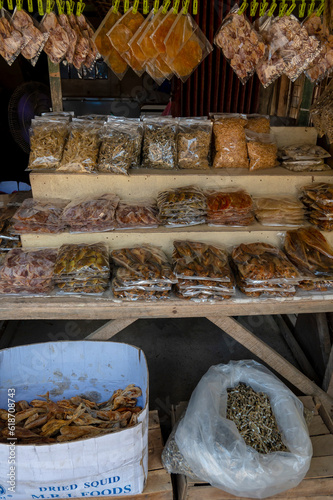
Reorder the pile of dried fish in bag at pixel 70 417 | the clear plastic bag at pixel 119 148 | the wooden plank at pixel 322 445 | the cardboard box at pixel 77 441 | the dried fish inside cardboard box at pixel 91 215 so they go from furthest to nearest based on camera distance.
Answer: the clear plastic bag at pixel 119 148
the dried fish inside cardboard box at pixel 91 215
the wooden plank at pixel 322 445
the pile of dried fish in bag at pixel 70 417
the cardboard box at pixel 77 441

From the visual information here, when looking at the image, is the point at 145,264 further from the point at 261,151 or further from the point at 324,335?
the point at 324,335

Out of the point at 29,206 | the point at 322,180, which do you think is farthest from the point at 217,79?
the point at 29,206

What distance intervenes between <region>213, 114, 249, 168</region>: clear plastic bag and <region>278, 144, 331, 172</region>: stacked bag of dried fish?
262 mm

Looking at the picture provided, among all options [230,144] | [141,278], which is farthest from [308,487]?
[230,144]

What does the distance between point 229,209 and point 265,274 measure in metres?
0.40

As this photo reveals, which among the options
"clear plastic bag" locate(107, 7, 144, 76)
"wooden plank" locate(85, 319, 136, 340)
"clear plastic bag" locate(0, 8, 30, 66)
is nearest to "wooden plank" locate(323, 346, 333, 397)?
"wooden plank" locate(85, 319, 136, 340)

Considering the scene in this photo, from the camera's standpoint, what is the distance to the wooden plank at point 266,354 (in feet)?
6.57

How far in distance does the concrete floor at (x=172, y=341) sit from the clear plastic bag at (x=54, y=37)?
1912 millimetres

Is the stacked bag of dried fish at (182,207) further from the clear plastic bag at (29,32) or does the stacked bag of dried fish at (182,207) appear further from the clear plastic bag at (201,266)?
the clear plastic bag at (29,32)

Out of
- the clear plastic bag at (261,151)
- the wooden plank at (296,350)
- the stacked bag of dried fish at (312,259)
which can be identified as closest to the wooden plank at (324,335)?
the wooden plank at (296,350)

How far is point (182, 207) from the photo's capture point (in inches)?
81.2

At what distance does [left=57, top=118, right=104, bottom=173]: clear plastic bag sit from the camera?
A: 2.12 metres

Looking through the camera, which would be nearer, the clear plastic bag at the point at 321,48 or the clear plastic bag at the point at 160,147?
the clear plastic bag at the point at 321,48

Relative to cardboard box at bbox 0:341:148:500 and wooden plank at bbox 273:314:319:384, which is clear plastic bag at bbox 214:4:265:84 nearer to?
cardboard box at bbox 0:341:148:500
